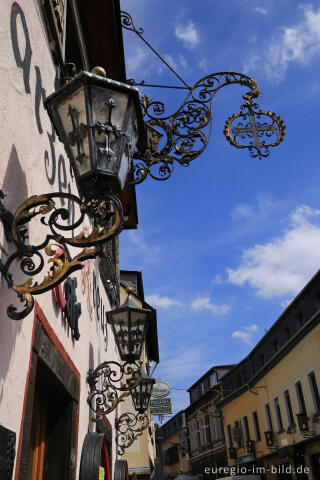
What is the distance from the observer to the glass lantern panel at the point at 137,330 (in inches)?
180

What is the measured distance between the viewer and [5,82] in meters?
1.96

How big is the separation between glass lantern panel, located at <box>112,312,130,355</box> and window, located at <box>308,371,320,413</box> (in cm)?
1468

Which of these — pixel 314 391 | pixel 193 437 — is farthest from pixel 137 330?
pixel 193 437

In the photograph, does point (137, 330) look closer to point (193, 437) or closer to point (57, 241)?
point (57, 241)

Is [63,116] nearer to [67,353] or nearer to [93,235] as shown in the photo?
[93,235]

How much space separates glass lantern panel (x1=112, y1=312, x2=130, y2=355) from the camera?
4.60 m

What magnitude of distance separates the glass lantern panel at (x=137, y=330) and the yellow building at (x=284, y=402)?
12553mm

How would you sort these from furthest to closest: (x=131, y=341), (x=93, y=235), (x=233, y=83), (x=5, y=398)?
(x=131, y=341), (x=233, y=83), (x=5, y=398), (x=93, y=235)

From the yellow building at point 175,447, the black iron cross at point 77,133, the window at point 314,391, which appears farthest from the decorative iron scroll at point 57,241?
the yellow building at point 175,447

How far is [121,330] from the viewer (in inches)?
186

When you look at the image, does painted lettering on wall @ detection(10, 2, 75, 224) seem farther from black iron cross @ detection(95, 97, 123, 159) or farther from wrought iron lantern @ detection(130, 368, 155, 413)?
wrought iron lantern @ detection(130, 368, 155, 413)

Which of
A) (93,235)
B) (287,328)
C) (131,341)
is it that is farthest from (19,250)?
(287,328)

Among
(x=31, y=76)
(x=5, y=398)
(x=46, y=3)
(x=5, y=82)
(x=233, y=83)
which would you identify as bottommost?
(x=5, y=398)

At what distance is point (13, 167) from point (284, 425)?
70.8ft
